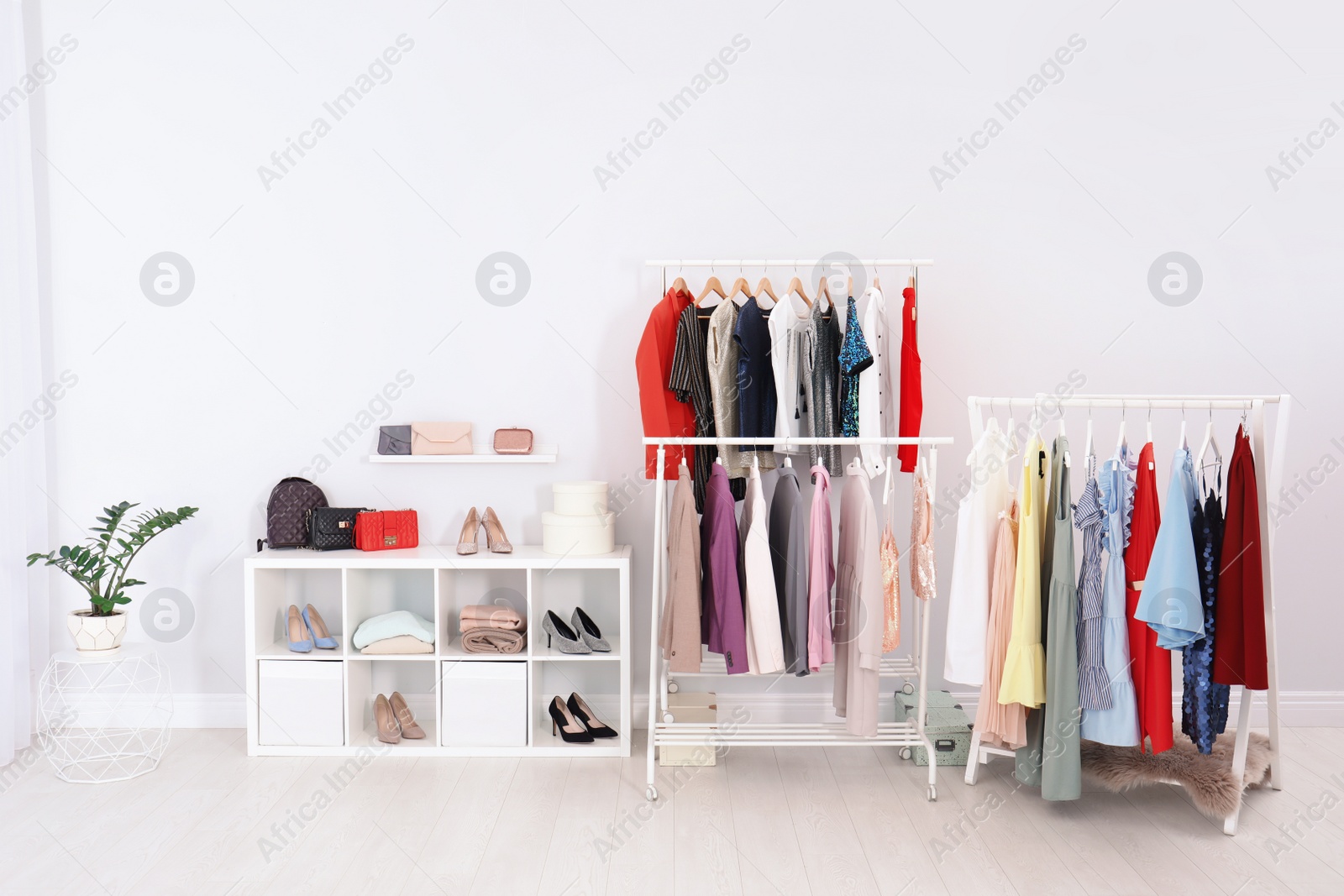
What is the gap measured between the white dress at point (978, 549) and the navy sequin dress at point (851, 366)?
507mm

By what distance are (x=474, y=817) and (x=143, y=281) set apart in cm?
250

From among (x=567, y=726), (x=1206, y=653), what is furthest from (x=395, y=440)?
(x=1206, y=653)

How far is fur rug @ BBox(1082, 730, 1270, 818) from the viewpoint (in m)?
2.73

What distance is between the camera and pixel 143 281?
11.9 feet

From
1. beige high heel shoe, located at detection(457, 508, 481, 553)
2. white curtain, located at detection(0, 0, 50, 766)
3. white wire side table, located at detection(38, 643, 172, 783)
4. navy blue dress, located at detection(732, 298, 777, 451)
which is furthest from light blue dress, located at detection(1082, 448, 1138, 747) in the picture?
white curtain, located at detection(0, 0, 50, 766)

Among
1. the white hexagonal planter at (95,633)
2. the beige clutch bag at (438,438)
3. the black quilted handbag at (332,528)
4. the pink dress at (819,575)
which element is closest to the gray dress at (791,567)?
the pink dress at (819,575)

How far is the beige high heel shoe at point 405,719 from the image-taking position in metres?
3.36

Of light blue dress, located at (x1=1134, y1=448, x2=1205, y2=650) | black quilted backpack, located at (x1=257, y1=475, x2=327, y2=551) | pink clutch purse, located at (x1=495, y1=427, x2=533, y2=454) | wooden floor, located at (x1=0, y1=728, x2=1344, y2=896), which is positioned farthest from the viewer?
pink clutch purse, located at (x1=495, y1=427, x2=533, y2=454)

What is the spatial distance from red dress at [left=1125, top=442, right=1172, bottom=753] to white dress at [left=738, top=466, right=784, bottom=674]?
106cm

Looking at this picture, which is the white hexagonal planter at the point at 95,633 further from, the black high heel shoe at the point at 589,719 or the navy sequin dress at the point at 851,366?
the navy sequin dress at the point at 851,366

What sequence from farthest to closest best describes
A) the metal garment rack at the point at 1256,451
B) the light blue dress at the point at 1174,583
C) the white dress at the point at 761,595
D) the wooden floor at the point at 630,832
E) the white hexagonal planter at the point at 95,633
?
the white hexagonal planter at the point at 95,633, the white dress at the point at 761,595, the metal garment rack at the point at 1256,451, the light blue dress at the point at 1174,583, the wooden floor at the point at 630,832

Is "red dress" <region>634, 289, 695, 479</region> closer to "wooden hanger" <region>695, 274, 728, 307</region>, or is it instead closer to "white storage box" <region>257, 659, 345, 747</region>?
"wooden hanger" <region>695, 274, 728, 307</region>

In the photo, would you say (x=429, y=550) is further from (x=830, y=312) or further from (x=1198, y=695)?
(x=1198, y=695)

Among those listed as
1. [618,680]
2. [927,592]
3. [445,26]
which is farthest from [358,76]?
[927,592]
